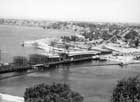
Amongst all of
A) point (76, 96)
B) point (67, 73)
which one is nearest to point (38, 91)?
point (76, 96)

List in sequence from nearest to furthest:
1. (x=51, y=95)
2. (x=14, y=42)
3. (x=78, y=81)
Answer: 1. (x=51, y=95)
2. (x=78, y=81)
3. (x=14, y=42)

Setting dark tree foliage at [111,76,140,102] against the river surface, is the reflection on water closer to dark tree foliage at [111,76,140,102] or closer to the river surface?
the river surface

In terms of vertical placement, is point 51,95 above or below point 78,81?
above

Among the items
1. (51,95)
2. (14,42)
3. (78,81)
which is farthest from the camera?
(14,42)

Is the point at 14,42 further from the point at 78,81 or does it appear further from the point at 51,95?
the point at 51,95

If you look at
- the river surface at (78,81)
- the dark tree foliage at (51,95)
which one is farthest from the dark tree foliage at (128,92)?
the river surface at (78,81)

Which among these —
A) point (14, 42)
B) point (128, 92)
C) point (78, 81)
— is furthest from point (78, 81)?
point (14, 42)

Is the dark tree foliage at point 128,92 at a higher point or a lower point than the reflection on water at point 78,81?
higher

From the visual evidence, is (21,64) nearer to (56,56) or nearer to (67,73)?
(67,73)

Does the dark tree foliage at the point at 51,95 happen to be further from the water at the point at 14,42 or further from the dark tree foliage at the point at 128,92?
the water at the point at 14,42

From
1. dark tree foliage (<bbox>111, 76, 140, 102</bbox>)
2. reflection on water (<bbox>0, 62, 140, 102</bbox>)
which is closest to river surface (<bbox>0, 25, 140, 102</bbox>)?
reflection on water (<bbox>0, 62, 140, 102</bbox>)

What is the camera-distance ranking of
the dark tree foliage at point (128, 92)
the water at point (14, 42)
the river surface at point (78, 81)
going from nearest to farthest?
1. the dark tree foliage at point (128, 92)
2. the river surface at point (78, 81)
3. the water at point (14, 42)
